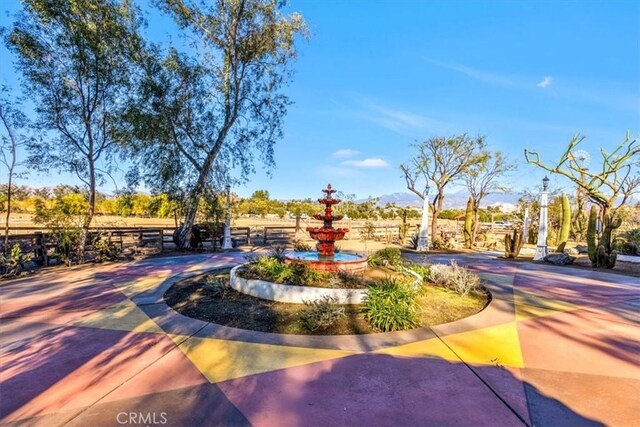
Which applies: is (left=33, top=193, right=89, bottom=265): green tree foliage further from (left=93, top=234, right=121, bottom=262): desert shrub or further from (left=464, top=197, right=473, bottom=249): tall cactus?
(left=464, top=197, right=473, bottom=249): tall cactus

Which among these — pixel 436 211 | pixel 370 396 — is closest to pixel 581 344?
pixel 370 396

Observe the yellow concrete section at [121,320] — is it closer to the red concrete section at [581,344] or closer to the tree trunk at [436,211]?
the red concrete section at [581,344]

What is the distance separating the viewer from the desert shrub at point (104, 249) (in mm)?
10984

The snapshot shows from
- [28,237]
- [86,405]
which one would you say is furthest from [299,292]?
[28,237]

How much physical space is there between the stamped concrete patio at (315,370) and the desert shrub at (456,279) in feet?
2.88

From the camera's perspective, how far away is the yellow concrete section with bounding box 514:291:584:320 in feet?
18.2

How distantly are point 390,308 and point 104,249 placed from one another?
1013 cm

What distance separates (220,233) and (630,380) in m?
15.4

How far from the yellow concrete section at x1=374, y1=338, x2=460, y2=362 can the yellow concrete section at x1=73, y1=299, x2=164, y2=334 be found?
3193 millimetres

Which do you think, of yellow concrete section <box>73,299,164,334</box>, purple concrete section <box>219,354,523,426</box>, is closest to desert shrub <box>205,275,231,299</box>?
yellow concrete section <box>73,299,164,334</box>

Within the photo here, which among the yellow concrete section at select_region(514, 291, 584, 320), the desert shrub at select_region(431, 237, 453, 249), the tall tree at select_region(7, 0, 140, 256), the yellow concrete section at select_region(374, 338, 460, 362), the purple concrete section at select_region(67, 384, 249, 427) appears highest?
the tall tree at select_region(7, 0, 140, 256)

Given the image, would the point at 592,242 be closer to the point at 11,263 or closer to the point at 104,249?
the point at 104,249

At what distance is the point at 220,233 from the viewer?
16578 mm

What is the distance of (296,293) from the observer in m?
6.02
